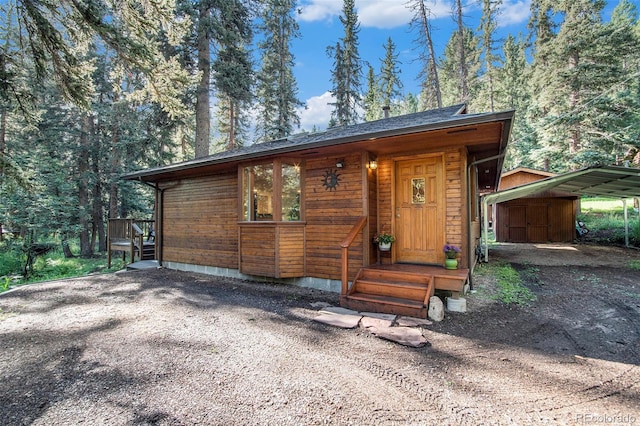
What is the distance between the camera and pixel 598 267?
764 cm

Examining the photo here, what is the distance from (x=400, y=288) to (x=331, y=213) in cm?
200

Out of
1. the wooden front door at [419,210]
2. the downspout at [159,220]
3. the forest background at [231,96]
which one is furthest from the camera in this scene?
the forest background at [231,96]

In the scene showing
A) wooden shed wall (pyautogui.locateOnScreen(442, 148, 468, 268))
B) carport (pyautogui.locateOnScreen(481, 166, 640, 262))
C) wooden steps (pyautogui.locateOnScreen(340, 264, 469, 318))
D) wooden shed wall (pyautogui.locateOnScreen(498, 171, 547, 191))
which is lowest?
wooden steps (pyautogui.locateOnScreen(340, 264, 469, 318))

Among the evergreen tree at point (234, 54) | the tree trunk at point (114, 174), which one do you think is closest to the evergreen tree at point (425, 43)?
the evergreen tree at point (234, 54)

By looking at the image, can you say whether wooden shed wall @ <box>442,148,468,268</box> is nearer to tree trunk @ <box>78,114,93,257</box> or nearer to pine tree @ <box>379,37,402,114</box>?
tree trunk @ <box>78,114,93,257</box>

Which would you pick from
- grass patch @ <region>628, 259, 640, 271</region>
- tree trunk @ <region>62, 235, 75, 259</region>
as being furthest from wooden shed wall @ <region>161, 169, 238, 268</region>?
grass patch @ <region>628, 259, 640, 271</region>

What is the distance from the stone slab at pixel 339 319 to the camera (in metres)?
3.99

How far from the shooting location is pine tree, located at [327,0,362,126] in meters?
18.8

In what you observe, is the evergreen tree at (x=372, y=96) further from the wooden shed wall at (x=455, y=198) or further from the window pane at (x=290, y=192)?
the wooden shed wall at (x=455, y=198)

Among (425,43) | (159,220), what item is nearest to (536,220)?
(425,43)

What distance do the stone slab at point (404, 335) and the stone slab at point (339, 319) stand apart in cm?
41

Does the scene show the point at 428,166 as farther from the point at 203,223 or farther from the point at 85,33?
the point at 85,33

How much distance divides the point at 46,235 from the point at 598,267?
66.3 ft

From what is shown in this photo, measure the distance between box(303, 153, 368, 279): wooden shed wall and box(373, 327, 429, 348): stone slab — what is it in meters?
1.84
